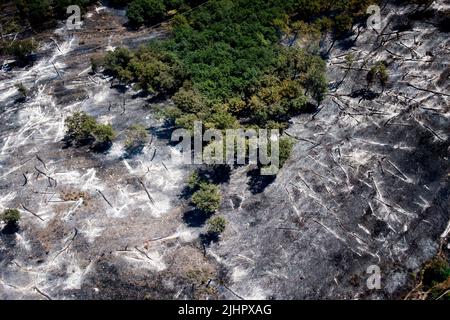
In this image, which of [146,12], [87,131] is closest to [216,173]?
[87,131]

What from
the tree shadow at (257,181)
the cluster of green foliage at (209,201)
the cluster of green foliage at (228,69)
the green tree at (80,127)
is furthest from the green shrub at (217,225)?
the green tree at (80,127)

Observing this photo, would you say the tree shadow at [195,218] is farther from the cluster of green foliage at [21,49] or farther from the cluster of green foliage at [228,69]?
the cluster of green foliage at [21,49]

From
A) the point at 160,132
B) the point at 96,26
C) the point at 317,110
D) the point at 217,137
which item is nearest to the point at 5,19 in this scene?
the point at 96,26

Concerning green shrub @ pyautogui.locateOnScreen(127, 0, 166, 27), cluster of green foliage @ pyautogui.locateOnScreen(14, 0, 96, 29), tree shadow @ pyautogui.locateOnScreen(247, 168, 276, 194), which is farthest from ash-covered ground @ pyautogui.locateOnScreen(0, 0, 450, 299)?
cluster of green foliage @ pyautogui.locateOnScreen(14, 0, 96, 29)

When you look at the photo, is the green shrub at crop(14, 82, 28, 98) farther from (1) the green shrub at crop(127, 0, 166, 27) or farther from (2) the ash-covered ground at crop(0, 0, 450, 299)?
(1) the green shrub at crop(127, 0, 166, 27)
